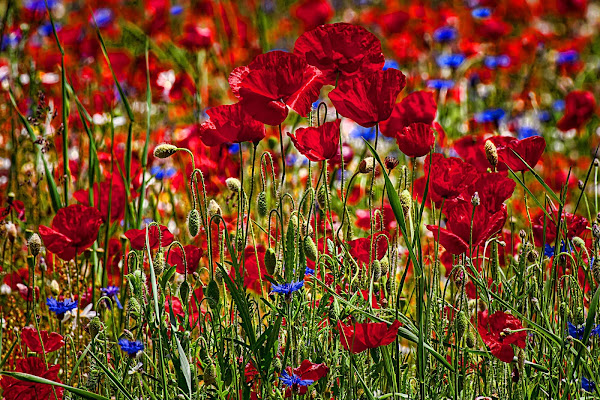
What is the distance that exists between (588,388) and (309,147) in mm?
644

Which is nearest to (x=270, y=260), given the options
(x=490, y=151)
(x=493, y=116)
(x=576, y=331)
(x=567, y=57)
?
(x=490, y=151)

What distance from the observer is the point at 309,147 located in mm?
1255

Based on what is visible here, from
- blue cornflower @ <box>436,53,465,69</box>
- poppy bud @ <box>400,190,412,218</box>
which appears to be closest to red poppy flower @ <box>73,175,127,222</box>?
poppy bud @ <box>400,190,412,218</box>

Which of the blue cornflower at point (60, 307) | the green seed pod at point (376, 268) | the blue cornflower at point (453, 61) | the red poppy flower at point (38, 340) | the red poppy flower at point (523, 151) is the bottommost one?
the red poppy flower at point (38, 340)

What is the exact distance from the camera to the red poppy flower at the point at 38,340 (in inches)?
54.3

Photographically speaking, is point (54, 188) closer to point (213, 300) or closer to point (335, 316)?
point (213, 300)

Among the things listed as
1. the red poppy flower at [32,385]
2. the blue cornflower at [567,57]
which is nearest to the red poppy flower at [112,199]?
the red poppy flower at [32,385]

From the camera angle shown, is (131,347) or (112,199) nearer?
(131,347)

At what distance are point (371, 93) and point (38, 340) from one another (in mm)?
724

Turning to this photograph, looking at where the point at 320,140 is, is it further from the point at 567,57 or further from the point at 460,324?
the point at 567,57

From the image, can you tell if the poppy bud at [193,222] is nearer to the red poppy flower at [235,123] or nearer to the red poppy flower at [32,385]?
the red poppy flower at [235,123]

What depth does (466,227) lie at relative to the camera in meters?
1.23

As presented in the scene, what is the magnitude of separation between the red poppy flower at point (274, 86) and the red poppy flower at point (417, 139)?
0.16 metres

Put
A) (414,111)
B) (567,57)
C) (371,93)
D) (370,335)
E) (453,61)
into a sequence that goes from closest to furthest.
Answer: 1. (370,335)
2. (371,93)
3. (414,111)
4. (453,61)
5. (567,57)
